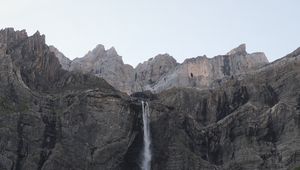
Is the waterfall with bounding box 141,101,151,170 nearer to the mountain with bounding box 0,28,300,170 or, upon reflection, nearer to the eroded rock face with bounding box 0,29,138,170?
the mountain with bounding box 0,28,300,170

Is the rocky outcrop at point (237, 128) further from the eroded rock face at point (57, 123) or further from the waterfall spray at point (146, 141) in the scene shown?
the eroded rock face at point (57, 123)

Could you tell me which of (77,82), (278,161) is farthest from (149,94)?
(278,161)

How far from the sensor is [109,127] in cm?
12381

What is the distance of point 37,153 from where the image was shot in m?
115

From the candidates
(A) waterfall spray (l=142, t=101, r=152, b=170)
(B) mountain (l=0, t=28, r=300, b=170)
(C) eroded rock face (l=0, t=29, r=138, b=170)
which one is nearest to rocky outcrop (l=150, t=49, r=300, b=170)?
(B) mountain (l=0, t=28, r=300, b=170)

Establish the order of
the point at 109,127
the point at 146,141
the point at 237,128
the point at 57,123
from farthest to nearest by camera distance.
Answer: the point at 237,128 → the point at 146,141 → the point at 109,127 → the point at 57,123

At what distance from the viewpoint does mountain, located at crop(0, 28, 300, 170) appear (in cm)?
11669

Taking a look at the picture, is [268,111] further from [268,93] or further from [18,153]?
[18,153]

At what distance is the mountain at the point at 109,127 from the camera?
11669 centimetres

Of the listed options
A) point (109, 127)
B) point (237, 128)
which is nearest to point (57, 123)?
point (109, 127)

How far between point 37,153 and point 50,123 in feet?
30.4

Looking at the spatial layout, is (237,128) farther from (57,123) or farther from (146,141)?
(57,123)

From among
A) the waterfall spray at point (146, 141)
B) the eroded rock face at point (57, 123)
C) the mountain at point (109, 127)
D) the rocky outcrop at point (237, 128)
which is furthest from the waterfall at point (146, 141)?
the eroded rock face at point (57, 123)

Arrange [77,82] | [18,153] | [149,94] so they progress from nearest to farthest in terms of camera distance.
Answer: [18,153], [77,82], [149,94]
